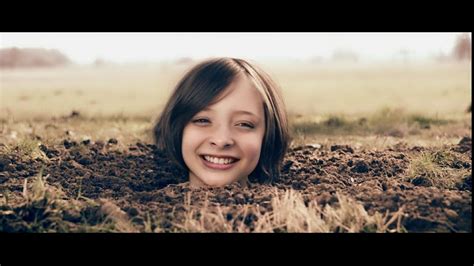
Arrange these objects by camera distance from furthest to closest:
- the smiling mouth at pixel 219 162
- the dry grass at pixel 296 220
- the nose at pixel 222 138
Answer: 1. the smiling mouth at pixel 219 162
2. the nose at pixel 222 138
3. the dry grass at pixel 296 220

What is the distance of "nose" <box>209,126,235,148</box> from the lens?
4.73m

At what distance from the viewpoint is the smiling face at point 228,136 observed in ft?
15.6

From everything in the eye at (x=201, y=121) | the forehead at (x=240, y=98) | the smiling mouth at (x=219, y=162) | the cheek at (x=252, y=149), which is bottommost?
the smiling mouth at (x=219, y=162)

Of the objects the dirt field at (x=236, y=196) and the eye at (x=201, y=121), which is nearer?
the dirt field at (x=236, y=196)

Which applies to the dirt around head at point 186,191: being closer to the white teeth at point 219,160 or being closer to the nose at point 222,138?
the white teeth at point 219,160

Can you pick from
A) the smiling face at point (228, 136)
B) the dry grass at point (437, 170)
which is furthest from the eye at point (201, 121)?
the dry grass at point (437, 170)

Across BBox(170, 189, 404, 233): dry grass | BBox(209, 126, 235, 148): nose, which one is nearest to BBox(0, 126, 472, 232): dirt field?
BBox(170, 189, 404, 233): dry grass

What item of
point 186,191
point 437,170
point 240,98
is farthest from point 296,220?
point 437,170

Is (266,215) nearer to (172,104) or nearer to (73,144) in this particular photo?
(172,104)

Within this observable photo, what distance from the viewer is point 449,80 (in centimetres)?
732
